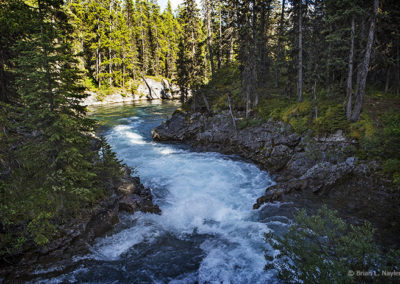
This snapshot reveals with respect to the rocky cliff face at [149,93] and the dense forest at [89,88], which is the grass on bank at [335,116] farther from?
the rocky cliff face at [149,93]

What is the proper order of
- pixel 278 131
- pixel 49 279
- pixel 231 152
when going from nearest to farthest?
1. pixel 49 279
2. pixel 278 131
3. pixel 231 152

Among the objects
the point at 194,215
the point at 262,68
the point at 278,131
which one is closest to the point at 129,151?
the point at 194,215

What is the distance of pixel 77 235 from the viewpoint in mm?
9359

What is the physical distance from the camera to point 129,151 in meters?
22.4

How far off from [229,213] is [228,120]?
39.1ft

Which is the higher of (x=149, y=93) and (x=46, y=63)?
(x=149, y=93)

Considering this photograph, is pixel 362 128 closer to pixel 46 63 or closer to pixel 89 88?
pixel 89 88

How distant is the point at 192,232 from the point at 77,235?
206 inches

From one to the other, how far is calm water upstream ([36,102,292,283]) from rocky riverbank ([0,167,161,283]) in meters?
0.44

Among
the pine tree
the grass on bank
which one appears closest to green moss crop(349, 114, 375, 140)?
the grass on bank

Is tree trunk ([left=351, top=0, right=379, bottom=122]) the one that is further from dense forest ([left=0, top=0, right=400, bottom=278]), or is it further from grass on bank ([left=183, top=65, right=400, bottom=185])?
grass on bank ([left=183, top=65, right=400, bottom=185])

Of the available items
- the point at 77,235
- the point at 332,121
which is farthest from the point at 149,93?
the point at 77,235

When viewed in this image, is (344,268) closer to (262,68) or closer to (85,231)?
(85,231)

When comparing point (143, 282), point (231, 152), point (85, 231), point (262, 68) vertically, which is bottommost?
point (143, 282)
